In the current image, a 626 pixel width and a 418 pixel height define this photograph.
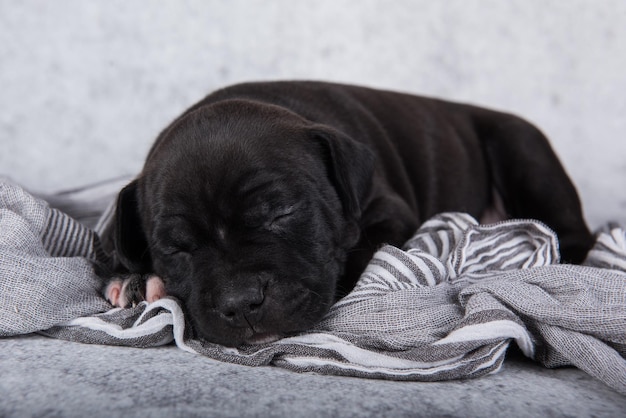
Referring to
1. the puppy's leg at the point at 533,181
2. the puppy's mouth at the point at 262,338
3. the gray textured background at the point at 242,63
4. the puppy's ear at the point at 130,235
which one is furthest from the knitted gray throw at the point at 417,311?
the gray textured background at the point at 242,63

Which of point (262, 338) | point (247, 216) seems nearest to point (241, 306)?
point (262, 338)

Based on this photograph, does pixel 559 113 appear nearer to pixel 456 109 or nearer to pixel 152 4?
pixel 456 109

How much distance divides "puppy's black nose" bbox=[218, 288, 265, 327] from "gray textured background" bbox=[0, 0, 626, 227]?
3.06 meters

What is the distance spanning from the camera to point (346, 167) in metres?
2.87

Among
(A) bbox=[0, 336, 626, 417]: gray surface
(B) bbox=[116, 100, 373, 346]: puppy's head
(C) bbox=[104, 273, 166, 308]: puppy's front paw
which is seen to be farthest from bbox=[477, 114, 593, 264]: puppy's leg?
(C) bbox=[104, 273, 166, 308]: puppy's front paw

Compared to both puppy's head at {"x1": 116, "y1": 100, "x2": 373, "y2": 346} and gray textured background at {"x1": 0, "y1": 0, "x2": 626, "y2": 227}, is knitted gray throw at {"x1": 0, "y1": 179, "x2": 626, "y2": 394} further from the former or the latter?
gray textured background at {"x1": 0, "y1": 0, "x2": 626, "y2": 227}

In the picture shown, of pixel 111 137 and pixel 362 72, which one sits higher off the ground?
pixel 362 72

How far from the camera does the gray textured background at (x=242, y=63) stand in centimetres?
512

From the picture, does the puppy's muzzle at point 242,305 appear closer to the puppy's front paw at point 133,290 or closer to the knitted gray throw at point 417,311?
the knitted gray throw at point 417,311

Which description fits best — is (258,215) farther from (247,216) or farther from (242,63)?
(242,63)

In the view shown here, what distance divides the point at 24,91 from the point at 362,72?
243 cm

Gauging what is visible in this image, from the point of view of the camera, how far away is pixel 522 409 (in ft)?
6.14

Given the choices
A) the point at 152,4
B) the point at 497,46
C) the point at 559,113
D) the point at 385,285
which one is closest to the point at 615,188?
the point at 559,113

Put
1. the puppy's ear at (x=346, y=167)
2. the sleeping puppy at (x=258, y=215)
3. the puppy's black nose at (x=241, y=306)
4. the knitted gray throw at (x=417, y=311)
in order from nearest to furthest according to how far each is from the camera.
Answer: the knitted gray throw at (x=417, y=311)
the puppy's black nose at (x=241, y=306)
the sleeping puppy at (x=258, y=215)
the puppy's ear at (x=346, y=167)
